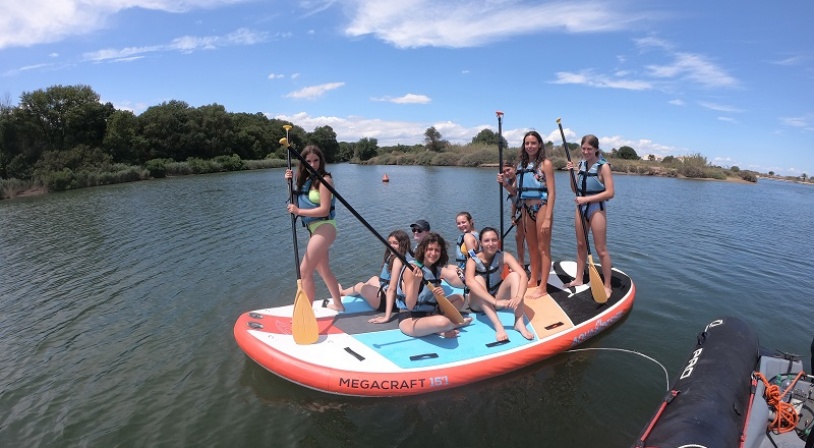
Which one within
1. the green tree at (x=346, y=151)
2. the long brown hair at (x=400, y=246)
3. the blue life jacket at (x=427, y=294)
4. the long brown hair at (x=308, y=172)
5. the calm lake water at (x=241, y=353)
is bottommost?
the calm lake water at (x=241, y=353)

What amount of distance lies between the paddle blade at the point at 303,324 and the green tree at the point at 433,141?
211 feet

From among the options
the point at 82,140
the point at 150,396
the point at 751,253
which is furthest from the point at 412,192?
the point at 82,140

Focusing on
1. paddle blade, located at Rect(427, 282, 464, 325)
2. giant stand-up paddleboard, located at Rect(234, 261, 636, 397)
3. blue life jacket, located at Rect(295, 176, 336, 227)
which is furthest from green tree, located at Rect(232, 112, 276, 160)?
paddle blade, located at Rect(427, 282, 464, 325)

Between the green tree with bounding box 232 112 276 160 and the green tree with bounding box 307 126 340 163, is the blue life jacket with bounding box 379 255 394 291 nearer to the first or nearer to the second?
the green tree with bounding box 232 112 276 160

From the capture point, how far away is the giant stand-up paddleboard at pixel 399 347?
15.0 ft

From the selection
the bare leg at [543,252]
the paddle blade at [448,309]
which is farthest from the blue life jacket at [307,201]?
the bare leg at [543,252]

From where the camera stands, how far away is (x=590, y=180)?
20.1 ft

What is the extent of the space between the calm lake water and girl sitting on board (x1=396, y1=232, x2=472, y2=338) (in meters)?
0.79

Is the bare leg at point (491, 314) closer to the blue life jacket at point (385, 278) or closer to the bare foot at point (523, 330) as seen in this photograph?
the bare foot at point (523, 330)

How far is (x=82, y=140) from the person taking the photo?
145 feet

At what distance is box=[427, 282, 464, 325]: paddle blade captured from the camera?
16.7 ft

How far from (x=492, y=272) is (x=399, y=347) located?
1754 millimetres

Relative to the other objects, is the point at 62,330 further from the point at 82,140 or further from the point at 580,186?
the point at 82,140

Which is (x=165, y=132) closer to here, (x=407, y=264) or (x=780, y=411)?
(x=407, y=264)
